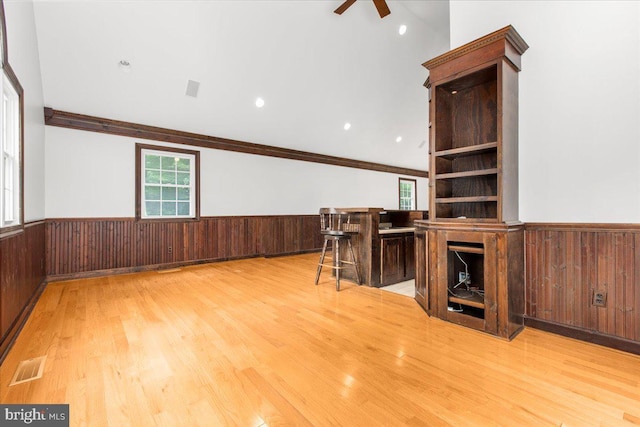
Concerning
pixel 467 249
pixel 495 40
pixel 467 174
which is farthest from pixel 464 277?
pixel 495 40

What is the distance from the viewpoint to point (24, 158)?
3.07 m

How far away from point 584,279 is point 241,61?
5.17 m

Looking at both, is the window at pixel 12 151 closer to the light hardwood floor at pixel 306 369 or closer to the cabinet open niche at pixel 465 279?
the light hardwood floor at pixel 306 369

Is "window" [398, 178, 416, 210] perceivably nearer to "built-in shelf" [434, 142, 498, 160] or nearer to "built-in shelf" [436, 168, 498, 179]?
"built-in shelf" [434, 142, 498, 160]

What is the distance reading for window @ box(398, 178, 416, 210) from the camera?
10250 millimetres

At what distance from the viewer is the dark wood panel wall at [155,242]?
439cm

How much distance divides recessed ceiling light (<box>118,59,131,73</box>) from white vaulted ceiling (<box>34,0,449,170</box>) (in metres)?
0.04

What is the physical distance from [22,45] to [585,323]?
229 inches

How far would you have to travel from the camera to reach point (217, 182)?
5949 millimetres

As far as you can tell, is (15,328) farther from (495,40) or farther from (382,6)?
(382,6)

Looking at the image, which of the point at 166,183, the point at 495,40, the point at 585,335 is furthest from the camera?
the point at 166,183

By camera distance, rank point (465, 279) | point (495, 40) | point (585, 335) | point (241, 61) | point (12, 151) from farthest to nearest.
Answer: point (241, 61), point (465, 279), point (12, 151), point (495, 40), point (585, 335)

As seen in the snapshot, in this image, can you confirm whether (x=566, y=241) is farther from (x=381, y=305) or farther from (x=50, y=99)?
(x=50, y=99)

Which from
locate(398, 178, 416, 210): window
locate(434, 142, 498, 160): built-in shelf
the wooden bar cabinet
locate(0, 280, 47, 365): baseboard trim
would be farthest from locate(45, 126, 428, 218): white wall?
locate(434, 142, 498, 160): built-in shelf
